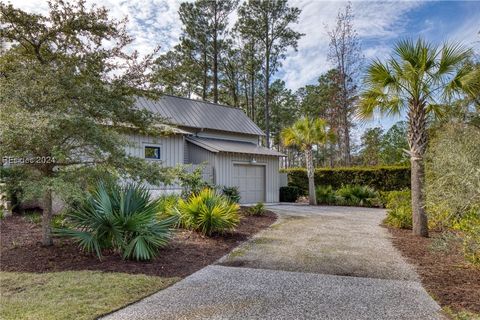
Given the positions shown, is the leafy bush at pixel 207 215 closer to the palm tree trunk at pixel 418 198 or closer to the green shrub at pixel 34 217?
the green shrub at pixel 34 217

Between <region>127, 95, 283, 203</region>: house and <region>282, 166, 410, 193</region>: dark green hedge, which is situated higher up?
<region>127, 95, 283, 203</region>: house

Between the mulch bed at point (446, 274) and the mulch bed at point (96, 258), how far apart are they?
11.6ft

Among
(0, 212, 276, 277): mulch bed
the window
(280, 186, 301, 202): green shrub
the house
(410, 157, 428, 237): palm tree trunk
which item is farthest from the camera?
(280, 186, 301, 202): green shrub

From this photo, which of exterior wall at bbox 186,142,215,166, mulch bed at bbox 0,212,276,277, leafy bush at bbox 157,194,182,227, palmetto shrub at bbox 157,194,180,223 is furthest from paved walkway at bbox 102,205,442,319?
exterior wall at bbox 186,142,215,166

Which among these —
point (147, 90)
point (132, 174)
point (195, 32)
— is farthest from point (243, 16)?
point (132, 174)

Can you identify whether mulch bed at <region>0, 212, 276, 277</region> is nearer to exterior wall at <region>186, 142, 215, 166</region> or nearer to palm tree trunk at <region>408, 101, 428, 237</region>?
palm tree trunk at <region>408, 101, 428, 237</region>

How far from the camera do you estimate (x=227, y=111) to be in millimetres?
21031

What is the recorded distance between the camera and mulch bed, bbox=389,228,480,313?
164 inches

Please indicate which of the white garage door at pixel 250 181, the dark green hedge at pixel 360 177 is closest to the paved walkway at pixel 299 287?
the white garage door at pixel 250 181

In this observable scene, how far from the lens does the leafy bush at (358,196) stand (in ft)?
55.0

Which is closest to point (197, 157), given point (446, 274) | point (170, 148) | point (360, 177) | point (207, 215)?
point (170, 148)

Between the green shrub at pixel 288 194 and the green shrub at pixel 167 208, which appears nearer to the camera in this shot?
the green shrub at pixel 167 208

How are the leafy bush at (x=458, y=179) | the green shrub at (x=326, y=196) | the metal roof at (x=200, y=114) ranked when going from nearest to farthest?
the leafy bush at (x=458, y=179), the metal roof at (x=200, y=114), the green shrub at (x=326, y=196)

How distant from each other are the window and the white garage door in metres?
3.81
